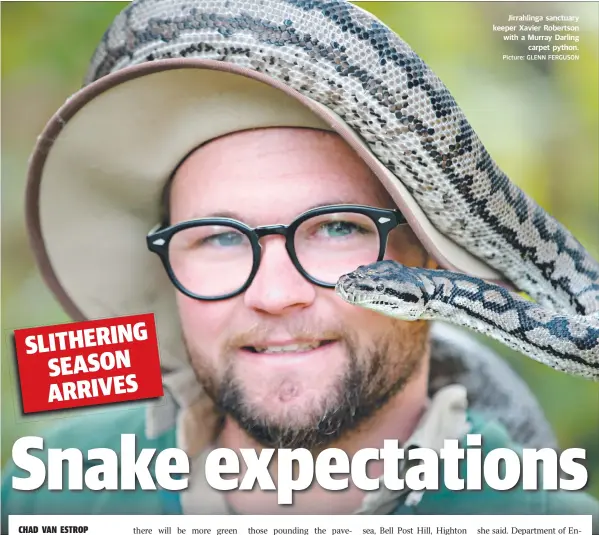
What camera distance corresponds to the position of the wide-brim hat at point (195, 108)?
1457 mm

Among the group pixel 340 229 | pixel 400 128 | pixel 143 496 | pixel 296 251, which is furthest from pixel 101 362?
pixel 400 128

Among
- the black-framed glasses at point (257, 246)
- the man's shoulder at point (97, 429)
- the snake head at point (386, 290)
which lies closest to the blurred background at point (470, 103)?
the man's shoulder at point (97, 429)

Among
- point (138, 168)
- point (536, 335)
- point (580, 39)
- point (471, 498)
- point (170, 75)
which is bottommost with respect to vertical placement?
point (471, 498)

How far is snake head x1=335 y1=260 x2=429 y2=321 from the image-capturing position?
4.87 ft

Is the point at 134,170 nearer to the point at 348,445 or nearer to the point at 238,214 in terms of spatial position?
the point at 238,214

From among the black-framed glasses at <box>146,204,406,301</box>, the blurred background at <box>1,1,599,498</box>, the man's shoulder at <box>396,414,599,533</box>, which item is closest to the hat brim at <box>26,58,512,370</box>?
the black-framed glasses at <box>146,204,406,301</box>

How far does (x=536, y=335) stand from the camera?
150 cm

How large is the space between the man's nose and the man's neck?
394mm

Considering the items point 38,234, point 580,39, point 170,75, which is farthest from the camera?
point 580,39

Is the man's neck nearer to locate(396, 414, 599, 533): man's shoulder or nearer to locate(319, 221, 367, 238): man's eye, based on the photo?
locate(396, 414, 599, 533): man's shoulder

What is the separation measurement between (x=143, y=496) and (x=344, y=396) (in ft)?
2.32

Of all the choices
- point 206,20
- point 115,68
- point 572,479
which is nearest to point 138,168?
point 115,68

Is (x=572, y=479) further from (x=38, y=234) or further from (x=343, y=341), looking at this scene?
(x=38, y=234)

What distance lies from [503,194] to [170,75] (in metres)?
0.84
